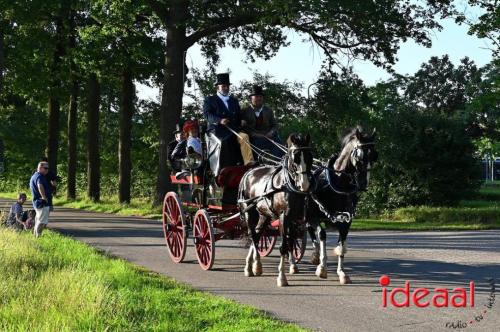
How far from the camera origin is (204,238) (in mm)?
10695

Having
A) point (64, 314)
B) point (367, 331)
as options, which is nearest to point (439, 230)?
point (367, 331)

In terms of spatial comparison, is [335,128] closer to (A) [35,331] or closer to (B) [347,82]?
(B) [347,82]

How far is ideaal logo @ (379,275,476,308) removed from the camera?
7886mm

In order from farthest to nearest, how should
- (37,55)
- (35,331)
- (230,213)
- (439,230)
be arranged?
1. (37,55)
2. (439,230)
3. (230,213)
4. (35,331)

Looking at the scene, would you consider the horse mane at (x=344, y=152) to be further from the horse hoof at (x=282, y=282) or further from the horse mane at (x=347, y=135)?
the horse hoof at (x=282, y=282)

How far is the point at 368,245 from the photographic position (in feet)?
50.0

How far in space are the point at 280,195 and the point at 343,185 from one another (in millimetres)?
929

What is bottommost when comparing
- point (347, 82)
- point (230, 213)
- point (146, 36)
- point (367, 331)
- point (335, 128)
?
point (367, 331)

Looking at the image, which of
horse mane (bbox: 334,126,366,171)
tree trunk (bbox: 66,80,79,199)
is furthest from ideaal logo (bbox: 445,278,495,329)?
tree trunk (bbox: 66,80,79,199)

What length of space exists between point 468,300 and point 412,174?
1916 cm

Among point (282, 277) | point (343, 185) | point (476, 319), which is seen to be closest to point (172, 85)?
point (343, 185)

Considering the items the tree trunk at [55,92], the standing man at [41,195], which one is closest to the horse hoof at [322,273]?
the standing man at [41,195]

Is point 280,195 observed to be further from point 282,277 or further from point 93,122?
point 93,122

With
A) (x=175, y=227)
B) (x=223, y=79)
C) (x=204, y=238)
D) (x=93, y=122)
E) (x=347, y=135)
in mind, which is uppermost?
(x=93, y=122)
